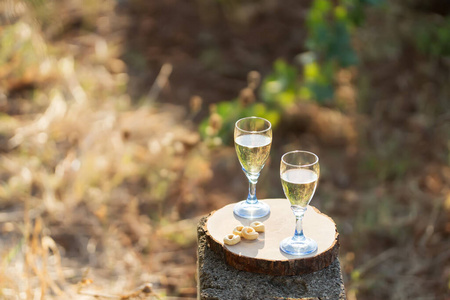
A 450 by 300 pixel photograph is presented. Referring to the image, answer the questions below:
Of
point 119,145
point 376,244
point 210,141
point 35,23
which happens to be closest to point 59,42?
point 35,23

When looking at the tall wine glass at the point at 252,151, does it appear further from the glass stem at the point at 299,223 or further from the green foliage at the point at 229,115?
the green foliage at the point at 229,115

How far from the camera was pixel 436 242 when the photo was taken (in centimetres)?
308

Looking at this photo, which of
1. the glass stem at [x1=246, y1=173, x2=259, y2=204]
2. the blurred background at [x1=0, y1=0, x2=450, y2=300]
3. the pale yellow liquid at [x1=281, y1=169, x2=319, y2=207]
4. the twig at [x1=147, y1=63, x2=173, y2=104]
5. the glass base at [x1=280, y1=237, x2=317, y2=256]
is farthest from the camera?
the twig at [x1=147, y1=63, x2=173, y2=104]

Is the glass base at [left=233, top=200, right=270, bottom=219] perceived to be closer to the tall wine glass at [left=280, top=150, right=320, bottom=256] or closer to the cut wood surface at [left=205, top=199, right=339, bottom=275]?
the cut wood surface at [left=205, top=199, right=339, bottom=275]

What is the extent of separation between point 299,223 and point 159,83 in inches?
105

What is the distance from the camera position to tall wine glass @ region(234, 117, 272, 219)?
1.74 meters

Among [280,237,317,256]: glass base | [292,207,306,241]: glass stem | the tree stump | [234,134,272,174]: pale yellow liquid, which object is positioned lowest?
the tree stump

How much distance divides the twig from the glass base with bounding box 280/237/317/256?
2.52m

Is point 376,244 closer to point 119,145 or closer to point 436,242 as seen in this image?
point 436,242

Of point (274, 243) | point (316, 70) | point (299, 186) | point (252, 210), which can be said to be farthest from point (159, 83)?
point (299, 186)

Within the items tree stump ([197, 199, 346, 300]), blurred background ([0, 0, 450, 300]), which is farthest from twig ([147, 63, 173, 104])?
tree stump ([197, 199, 346, 300])

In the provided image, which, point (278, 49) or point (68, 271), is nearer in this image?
point (68, 271)

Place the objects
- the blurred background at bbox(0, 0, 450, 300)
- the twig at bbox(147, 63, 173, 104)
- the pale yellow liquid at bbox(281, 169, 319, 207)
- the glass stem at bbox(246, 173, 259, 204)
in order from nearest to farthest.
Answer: the pale yellow liquid at bbox(281, 169, 319, 207), the glass stem at bbox(246, 173, 259, 204), the blurred background at bbox(0, 0, 450, 300), the twig at bbox(147, 63, 173, 104)

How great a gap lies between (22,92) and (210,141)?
5.57 ft
